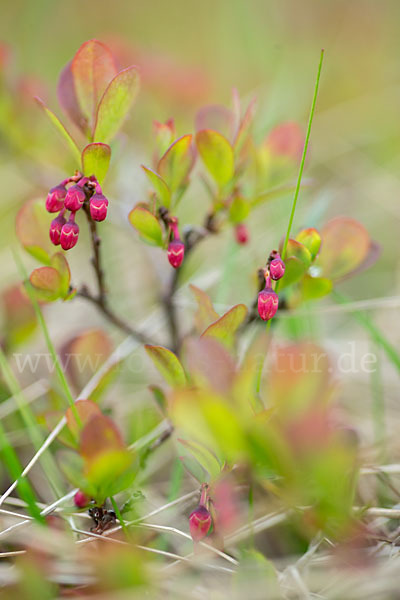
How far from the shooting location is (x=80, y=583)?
28.8 inches

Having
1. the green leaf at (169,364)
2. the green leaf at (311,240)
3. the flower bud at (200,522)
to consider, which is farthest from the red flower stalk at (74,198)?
the flower bud at (200,522)

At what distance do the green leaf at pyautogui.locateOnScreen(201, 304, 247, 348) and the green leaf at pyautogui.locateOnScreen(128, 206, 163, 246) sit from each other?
0.55 feet

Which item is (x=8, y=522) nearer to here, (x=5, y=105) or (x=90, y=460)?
(x=90, y=460)

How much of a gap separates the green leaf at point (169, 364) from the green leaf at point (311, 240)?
10.3 inches

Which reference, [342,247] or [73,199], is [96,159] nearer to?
[73,199]

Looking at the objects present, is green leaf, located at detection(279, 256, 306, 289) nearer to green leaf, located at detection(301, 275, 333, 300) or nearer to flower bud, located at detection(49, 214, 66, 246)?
green leaf, located at detection(301, 275, 333, 300)

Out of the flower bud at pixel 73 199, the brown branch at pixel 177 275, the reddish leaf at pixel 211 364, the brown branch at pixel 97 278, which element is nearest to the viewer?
the reddish leaf at pixel 211 364

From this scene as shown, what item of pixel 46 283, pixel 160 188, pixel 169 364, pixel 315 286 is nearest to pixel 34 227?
pixel 46 283

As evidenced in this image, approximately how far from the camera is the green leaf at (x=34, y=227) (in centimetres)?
88

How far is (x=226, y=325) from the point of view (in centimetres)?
73

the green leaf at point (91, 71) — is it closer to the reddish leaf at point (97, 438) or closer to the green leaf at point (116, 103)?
the green leaf at point (116, 103)

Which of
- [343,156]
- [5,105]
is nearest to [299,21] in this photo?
[343,156]

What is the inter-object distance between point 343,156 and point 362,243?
1343 millimetres

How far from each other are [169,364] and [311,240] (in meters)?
0.28
